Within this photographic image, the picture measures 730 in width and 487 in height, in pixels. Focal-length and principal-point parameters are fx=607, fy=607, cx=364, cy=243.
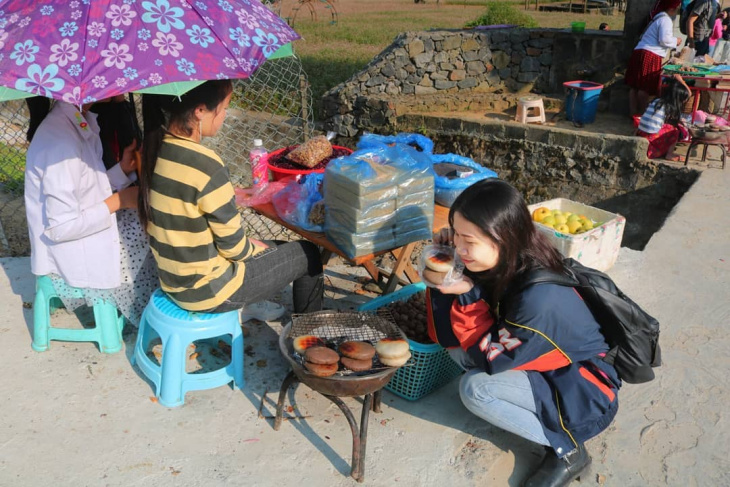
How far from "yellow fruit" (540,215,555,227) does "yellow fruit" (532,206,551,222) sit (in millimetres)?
24

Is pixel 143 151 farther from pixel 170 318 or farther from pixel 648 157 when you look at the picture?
pixel 648 157

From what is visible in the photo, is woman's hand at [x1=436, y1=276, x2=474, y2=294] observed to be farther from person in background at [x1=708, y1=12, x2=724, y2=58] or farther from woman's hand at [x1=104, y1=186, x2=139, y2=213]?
person in background at [x1=708, y1=12, x2=724, y2=58]

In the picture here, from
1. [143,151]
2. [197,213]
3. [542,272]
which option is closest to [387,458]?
[542,272]

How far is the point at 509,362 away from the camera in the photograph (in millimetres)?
2281

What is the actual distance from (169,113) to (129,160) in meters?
0.81

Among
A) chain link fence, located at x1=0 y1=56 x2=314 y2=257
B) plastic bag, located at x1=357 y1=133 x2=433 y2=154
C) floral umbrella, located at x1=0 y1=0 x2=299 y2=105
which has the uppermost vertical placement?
floral umbrella, located at x1=0 y1=0 x2=299 y2=105

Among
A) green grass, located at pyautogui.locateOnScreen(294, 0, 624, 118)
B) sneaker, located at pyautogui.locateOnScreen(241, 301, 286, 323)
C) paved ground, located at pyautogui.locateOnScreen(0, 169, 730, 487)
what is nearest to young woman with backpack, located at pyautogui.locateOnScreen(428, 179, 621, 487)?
paved ground, located at pyautogui.locateOnScreen(0, 169, 730, 487)

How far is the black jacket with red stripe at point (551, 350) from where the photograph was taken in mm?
2238

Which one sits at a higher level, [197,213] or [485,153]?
[197,213]

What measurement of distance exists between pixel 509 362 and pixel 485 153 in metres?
6.58

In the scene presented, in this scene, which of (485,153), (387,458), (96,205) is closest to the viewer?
(387,458)

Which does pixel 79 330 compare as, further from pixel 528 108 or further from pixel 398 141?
pixel 528 108

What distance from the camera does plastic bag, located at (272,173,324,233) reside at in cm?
327

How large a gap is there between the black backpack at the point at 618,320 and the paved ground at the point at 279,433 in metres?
0.51
